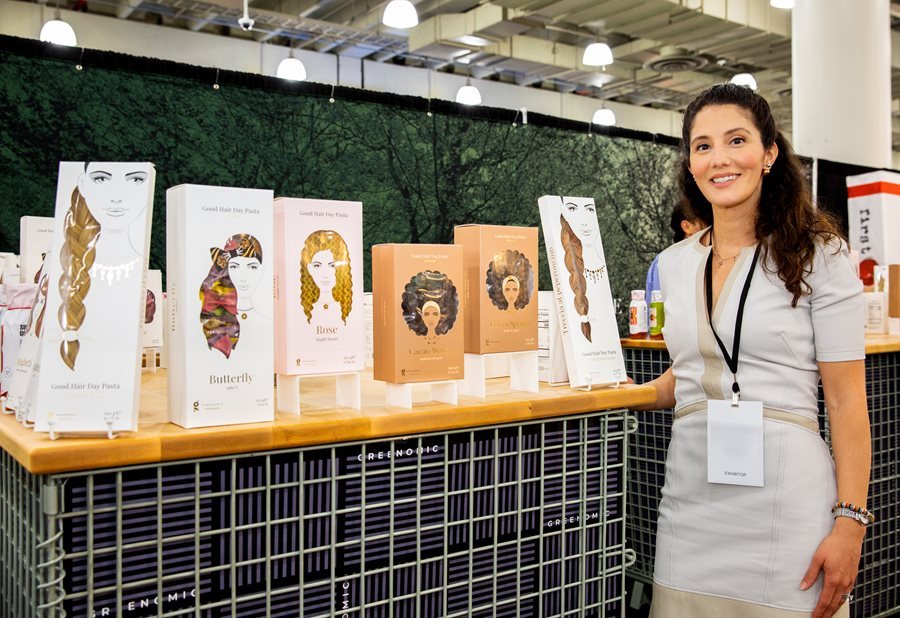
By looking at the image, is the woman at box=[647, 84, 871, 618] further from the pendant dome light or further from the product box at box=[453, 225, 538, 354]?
the pendant dome light

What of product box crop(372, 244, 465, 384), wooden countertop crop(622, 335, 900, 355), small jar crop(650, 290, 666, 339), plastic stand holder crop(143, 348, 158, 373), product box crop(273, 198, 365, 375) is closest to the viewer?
product box crop(273, 198, 365, 375)

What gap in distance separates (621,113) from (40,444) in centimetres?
1317

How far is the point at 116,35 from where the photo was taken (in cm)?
882

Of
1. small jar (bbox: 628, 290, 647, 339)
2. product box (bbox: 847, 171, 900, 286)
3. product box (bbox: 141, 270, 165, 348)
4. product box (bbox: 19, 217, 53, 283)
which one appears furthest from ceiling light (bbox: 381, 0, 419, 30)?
product box (bbox: 19, 217, 53, 283)

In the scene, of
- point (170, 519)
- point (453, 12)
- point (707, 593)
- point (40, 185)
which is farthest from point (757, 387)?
point (453, 12)

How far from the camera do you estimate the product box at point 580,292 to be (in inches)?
72.8

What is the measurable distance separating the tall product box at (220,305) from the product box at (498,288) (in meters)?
0.52

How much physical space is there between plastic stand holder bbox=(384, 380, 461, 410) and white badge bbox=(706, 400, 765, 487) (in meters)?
0.58

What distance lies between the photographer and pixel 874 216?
4848mm

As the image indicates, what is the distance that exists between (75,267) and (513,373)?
3.19 feet

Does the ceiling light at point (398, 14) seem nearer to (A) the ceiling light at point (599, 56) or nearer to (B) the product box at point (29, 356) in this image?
(A) the ceiling light at point (599, 56)

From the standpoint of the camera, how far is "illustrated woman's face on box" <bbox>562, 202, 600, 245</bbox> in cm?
190

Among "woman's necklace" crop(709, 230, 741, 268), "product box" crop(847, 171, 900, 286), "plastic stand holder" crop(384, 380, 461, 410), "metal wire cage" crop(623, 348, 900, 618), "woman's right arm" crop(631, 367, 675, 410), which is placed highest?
"product box" crop(847, 171, 900, 286)

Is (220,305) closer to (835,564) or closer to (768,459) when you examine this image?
(768,459)
